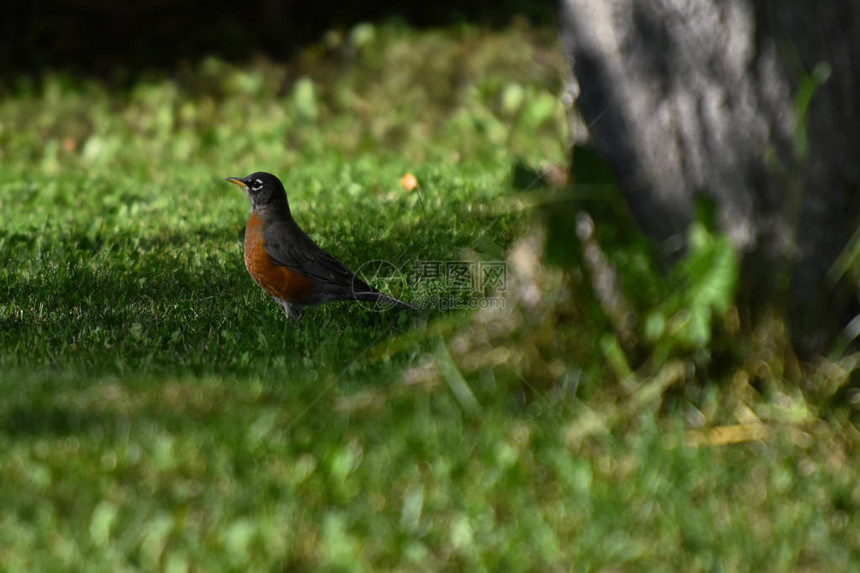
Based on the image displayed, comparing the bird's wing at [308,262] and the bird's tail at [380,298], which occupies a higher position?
the bird's wing at [308,262]

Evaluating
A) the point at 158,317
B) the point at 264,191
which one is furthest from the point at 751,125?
the point at 158,317

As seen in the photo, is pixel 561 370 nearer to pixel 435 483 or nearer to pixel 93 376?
pixel 435 483

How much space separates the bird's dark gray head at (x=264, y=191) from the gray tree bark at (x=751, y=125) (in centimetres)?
204

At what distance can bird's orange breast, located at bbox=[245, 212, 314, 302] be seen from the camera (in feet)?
15.8

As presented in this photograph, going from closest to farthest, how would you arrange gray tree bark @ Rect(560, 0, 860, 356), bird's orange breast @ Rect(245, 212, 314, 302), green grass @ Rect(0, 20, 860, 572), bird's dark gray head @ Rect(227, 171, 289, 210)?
green grass @ Rect(0, 20, 860, 572) → gray tree bark @ Rect(560, 0, 860, 356) → bird's orange breast @ Rect(245, 212, 314, 302) → bird's dark gray head @ Rect(227, 171, 289, 210)

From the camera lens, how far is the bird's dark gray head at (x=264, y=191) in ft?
16.8

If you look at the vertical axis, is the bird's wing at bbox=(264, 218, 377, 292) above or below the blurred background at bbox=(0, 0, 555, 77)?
above

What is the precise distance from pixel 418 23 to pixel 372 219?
227 inches

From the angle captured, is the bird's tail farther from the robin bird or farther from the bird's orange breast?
the bird's orange breast

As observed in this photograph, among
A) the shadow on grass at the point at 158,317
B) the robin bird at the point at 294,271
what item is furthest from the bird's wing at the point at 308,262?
the shadow on grass at the point at 158,317

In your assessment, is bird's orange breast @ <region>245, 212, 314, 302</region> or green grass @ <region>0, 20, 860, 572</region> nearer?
green grass @ <region>0, 20, 860, 572</region>

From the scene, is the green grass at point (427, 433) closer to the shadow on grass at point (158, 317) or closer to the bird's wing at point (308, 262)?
the shadow on grass at point (158, 317)

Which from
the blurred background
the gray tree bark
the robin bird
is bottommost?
the blurred background

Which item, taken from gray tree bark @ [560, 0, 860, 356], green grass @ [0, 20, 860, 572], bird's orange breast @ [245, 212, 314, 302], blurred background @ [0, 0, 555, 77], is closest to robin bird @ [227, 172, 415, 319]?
bird's orange breast @ [245, 212, 314, 302]
